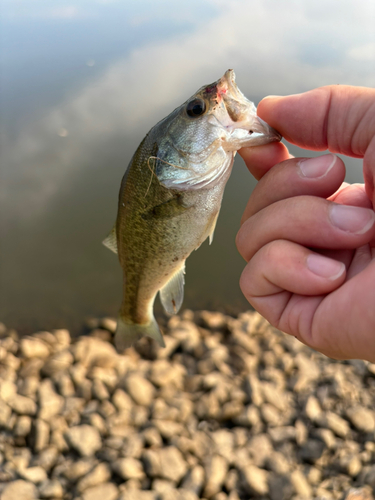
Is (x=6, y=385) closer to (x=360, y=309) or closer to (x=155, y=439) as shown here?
(x=155, y=439)

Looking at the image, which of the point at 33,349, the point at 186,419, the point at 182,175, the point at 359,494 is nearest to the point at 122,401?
the point at 186,419

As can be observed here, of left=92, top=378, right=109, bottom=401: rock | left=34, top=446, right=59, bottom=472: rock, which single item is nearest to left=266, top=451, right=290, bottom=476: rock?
left=92, top=378, right=109, bottom=401: rock

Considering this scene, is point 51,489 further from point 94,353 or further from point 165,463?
point 94,353

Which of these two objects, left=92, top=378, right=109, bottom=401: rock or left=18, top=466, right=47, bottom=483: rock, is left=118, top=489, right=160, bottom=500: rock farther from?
left=92, top=378, right=109, bottom=401: rock

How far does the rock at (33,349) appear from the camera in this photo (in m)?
4.02

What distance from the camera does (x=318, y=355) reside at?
3.88 metres

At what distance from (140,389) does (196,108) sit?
9.20ft

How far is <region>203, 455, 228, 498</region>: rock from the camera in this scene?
2.78m

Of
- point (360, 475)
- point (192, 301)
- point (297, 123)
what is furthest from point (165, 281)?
point (192, 301)

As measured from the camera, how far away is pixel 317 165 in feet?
5.09

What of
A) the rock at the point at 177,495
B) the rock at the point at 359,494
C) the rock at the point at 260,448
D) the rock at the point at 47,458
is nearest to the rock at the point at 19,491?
the rock at the point at 47,458

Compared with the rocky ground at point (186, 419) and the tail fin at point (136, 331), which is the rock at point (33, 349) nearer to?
the rocky ground at point (186, 419)

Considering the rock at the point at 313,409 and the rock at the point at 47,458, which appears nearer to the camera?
the rock at the point at 47,458

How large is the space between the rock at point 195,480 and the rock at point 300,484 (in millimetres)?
689
